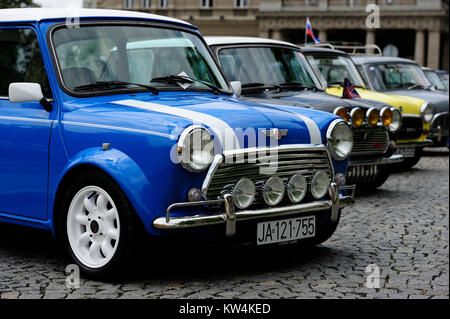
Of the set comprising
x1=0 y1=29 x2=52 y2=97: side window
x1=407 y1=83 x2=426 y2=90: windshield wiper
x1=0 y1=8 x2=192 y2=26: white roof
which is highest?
x1=0 y1=8 x2=192 y2=26: white roof

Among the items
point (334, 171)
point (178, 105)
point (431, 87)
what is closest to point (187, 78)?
point (178, 105)

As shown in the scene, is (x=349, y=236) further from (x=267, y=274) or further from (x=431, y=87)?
(x=431, y=87)

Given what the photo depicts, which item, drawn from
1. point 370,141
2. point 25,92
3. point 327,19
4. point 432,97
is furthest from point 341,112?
point 327,19

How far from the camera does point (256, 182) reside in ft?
17.6

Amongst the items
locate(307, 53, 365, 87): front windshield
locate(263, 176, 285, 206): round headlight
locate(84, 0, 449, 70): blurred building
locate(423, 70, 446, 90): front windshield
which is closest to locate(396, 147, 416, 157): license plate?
locate(307, 53, 365, 87): front windshield

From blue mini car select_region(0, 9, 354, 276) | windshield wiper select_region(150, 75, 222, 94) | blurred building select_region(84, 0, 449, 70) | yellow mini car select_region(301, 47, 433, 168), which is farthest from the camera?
blurred building select_region(84, 0, 449, 70)

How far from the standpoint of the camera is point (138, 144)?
511 centimetres

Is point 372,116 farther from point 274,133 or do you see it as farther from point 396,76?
point 396,76

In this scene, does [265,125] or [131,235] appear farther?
[265,125]

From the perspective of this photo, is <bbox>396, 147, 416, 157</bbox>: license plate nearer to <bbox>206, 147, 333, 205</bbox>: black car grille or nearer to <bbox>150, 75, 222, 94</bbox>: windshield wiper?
<bbox>150, 75, 222, 94</bbox>: windshield wiper

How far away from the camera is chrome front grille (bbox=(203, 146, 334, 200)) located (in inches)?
203

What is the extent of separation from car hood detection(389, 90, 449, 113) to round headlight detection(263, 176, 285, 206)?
9.07 m

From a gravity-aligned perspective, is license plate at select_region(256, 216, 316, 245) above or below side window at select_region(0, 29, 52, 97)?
below
